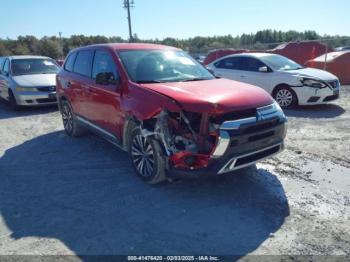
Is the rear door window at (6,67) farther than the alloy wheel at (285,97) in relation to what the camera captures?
Yes

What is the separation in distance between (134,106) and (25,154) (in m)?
2.89

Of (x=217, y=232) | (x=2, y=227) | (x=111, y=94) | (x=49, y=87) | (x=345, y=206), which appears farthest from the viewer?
(x=49, y=87)

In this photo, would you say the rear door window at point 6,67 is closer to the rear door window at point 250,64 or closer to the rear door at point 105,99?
the rear door at point 105,99

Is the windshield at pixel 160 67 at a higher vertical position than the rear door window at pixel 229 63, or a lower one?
higher

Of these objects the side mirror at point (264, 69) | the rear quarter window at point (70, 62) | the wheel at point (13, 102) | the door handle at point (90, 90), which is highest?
the rear quarter window at point (70, 62)

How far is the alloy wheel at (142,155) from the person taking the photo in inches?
170

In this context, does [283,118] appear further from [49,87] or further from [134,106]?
[49,87]

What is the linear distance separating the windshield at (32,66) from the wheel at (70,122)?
417cm

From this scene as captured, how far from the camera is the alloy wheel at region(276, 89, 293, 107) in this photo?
29.2 feet

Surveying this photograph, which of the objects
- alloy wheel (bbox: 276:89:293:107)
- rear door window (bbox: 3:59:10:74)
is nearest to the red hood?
alloy wheel (bbox: 276:89:293:107)

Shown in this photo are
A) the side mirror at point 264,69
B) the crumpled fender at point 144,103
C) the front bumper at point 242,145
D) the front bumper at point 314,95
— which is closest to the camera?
the front bumper at point 242,145

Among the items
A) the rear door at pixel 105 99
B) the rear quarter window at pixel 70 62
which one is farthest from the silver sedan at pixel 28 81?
the rear door at pixel 105 99

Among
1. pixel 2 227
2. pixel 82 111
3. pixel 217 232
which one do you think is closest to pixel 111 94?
Result: pixel 82 111

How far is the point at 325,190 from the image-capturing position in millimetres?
4246
